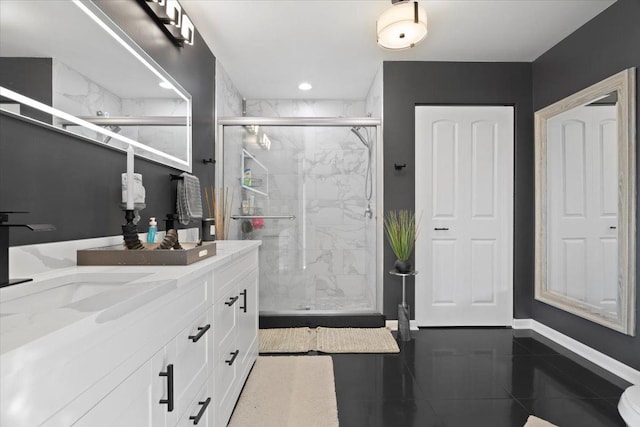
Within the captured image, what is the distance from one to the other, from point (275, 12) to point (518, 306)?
3.39 metres

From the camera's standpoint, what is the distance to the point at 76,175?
140cm

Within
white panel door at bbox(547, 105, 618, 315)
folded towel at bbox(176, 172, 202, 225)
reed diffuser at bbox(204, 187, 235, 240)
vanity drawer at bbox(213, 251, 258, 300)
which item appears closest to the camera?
vanity drawer at bbox(213, 251, 258, 300)

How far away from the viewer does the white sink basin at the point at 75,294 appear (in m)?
0.70

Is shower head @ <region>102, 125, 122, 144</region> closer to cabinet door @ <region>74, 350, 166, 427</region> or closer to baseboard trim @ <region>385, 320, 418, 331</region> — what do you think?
cabinet door @ <region>74, 350, 166, 427</region>

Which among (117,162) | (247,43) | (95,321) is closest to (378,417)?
(95,321)

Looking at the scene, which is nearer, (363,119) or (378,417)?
(378,417)

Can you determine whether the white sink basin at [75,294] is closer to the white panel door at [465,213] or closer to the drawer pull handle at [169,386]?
the drawer pull handle at [169,386]

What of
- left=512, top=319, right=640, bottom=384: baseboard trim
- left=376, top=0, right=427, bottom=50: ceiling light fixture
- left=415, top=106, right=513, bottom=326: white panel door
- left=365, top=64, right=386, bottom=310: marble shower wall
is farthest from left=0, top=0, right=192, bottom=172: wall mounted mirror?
left=512, top=319, right=640, bottom=384: baseboard trim

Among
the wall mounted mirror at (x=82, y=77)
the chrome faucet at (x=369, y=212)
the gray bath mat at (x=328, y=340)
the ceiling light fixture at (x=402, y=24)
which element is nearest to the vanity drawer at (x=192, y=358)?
the wall mounted mirror at (x=82, y=77)

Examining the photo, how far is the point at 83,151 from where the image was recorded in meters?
1.45

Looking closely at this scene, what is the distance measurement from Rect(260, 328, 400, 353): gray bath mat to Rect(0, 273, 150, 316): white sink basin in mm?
1924

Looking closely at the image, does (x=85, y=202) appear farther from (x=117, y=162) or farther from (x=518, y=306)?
(x=518, y=306)

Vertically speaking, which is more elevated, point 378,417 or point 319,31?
point 319,31

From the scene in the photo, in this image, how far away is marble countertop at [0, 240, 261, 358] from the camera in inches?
21.7
